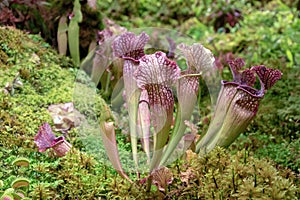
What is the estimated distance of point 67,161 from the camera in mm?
1774

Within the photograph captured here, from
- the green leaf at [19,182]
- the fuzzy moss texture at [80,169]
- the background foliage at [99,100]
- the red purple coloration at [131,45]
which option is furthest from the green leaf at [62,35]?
the green leaf at [19,182]

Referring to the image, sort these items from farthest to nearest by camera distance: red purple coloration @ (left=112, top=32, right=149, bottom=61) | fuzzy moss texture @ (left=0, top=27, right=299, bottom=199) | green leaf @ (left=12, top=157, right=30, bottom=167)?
red purple coloration @ (left=112, top=32, right=149, bottom=61) → green leaf @ (left=12, top=157, right=30, bottom=167) → fuzzy moss texture @ (left=0, top=27, right=299, bottom=199)

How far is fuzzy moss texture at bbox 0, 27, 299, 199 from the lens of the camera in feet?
4.72

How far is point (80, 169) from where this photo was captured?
1.75 m

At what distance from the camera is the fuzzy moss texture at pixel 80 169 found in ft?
4.72

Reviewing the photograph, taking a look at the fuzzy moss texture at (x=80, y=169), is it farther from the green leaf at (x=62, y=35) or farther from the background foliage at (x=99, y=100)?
the green leaf at (x=62, y=35)

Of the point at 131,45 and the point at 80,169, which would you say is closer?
the point at 80,169

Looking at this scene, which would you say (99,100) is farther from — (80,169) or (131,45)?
(80,169)

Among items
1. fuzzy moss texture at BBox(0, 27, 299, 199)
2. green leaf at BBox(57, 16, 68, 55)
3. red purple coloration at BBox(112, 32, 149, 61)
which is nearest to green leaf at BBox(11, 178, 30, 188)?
fuzzy moss texture at BBox(0, 27, 299, 199)

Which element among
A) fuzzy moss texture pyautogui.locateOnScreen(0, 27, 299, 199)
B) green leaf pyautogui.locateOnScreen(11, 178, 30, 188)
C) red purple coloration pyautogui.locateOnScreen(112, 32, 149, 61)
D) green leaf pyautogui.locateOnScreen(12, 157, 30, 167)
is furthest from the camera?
red purple coloration pyautogui.locateOnScreen(112, 32, 149, 61)

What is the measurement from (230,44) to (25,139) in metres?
2.74

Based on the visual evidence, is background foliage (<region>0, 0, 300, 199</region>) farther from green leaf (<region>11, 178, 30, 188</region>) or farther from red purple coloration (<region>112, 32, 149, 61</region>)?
red purple coloration (<region>112, 32, 149, 61</region>)

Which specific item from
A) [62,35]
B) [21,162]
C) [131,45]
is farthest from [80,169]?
[62,35]

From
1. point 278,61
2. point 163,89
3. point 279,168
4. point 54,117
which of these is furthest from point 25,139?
point 278,61
